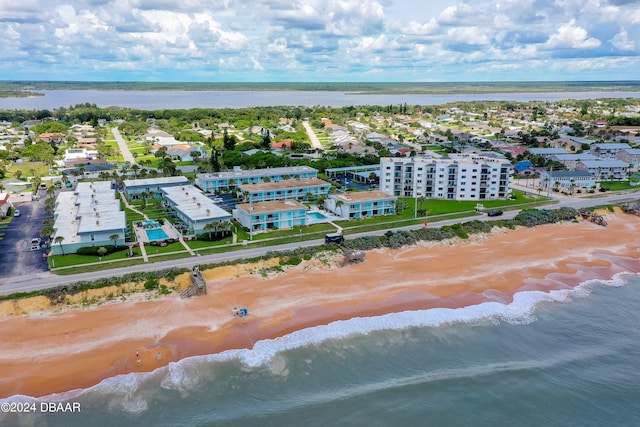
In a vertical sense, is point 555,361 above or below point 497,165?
below

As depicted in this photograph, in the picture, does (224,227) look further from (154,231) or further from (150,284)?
(150,284)

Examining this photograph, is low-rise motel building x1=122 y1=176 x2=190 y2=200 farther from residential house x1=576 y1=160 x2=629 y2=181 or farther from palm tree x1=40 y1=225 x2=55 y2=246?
residential house x1=576 y1=160 x2=629 y2=181

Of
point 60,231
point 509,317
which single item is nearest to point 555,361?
point 509,317

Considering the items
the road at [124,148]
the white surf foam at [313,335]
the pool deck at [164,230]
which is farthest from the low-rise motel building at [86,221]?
the road at [124,148]

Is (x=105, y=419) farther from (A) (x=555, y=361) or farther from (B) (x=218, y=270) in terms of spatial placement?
(A) (x=555, y=361)

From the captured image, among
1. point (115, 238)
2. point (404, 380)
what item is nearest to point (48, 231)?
point (115, 238)

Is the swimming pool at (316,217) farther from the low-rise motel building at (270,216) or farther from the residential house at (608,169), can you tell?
the residential house at (608,169)
